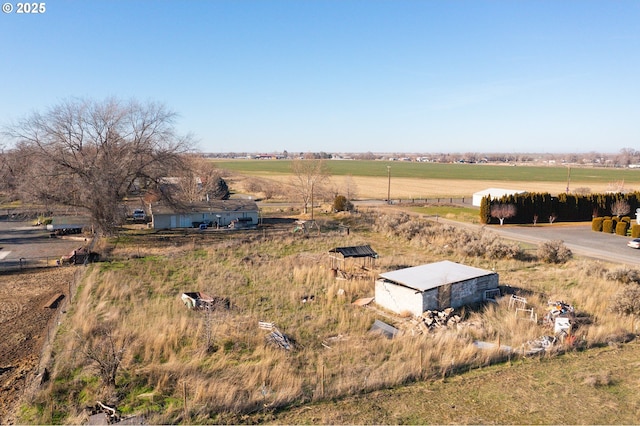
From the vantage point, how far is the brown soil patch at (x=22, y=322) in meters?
12.3

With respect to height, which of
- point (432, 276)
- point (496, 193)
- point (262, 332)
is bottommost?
point (262, 332)

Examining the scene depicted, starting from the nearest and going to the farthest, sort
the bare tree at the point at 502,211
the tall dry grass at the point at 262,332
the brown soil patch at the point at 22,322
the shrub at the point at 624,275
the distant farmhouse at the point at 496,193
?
the tall dry grass at the point at 262,332
the brown soil patch at the point at 22,322
the shrub at the point at 624,275
the bare tree at the point at 502,211
the distant farmhouse at the point at 496,193

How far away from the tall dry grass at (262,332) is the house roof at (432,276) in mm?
1552

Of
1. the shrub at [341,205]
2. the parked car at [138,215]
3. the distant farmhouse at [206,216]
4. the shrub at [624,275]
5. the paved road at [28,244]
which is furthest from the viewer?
the shrub at [341,205]

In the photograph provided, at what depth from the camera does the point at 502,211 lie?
43.1m

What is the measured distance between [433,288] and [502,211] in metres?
29.2

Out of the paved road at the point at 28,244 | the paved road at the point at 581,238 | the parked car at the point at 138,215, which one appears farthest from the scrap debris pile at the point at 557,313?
the parked car at the point at 138,215

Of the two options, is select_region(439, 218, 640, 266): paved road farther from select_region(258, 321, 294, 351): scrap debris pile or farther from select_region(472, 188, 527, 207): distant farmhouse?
select_region(258, 321, 294, 351): scrap debris pile

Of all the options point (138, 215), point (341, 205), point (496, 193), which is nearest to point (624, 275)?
point (496, 193)

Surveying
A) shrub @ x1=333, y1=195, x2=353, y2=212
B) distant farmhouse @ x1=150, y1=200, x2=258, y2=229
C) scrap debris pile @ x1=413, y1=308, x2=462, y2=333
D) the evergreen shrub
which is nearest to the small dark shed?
scrap debris pile @ x1=413, y1=308, x2=462, y2=333

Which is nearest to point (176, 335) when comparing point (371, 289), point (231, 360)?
point (231, 360)

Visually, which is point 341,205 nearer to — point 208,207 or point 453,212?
point 453,212

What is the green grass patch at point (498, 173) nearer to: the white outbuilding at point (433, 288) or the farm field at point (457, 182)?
A: the farm field at point (457, 182)

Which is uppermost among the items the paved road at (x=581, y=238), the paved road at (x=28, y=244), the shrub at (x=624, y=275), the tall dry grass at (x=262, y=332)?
the shrub at (x=624, y=275)
